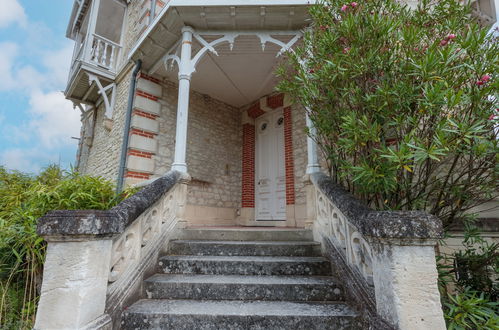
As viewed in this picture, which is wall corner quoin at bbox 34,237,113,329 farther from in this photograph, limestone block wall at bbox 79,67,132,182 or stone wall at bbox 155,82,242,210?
limestone block wall at bbox 79,67,132,182

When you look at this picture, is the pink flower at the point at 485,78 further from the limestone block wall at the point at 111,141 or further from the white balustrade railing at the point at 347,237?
the limestone block wall at the point at 111,141

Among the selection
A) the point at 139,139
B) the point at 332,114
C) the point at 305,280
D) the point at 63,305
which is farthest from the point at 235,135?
the point at 63,305

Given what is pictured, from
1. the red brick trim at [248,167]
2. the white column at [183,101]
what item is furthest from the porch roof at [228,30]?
the red brick trim at [248,167]

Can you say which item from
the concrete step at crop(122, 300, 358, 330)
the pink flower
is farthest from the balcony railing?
the pink flower

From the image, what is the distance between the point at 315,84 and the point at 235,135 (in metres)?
3.98

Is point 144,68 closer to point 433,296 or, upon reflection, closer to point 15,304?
point 15,304

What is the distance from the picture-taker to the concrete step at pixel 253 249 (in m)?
2.57

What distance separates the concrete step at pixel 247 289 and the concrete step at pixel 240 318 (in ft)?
0.57

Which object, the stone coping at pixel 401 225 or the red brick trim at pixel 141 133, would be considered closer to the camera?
the stone coping at pixel 401 225

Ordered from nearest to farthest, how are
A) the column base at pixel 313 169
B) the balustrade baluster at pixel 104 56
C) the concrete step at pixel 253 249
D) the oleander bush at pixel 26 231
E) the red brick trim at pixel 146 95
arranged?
1. the oleander bush at pixel 26 231
2. the concrete step at pixel 253 249
3. the column base at pixel 313 169
4. the red brick trim at pixel 146 95
5. the balustrade baluster at pixel 104 56

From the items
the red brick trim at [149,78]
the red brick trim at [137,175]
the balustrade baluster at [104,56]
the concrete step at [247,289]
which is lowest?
the concrete step at [247,289]

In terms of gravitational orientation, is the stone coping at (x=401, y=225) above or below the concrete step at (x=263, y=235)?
above

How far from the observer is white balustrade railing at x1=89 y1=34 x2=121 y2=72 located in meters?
5.59

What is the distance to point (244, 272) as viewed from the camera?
2.32 metres
